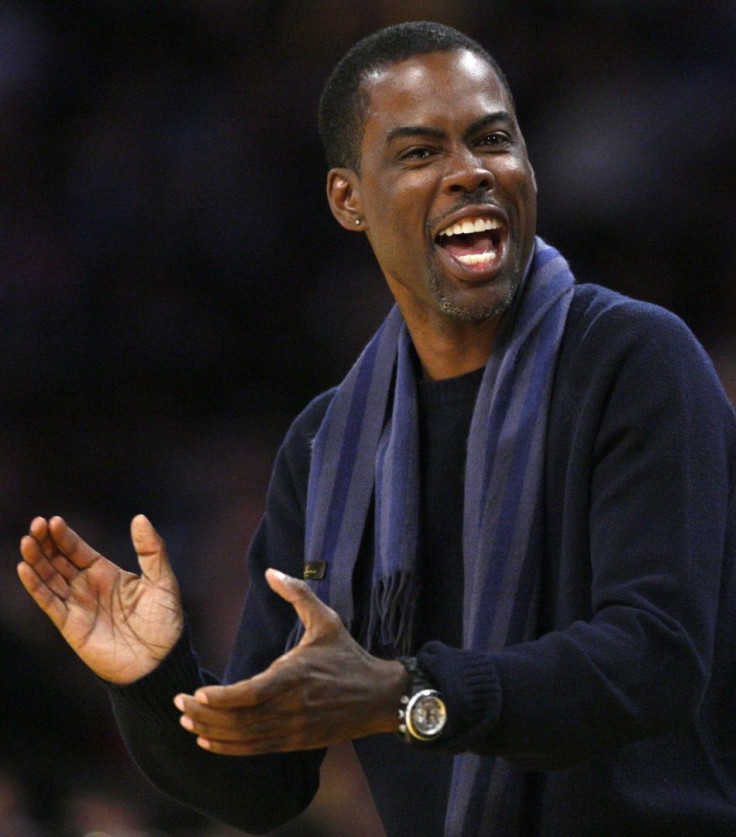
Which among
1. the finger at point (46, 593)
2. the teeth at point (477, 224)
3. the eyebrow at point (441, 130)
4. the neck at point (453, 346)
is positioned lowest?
the finger at point (46, 593)

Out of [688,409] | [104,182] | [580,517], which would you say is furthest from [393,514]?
[104,182]

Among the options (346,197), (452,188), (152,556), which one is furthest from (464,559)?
(346,197)

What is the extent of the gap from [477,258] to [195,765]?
847mm

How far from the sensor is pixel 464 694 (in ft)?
5.92

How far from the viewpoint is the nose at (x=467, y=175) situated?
2389 mm

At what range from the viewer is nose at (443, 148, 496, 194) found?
239 cm

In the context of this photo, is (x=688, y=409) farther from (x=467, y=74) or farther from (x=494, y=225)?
(x=467, y=74)

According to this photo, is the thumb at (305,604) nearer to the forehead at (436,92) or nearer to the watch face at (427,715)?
the watch face at (427,715)

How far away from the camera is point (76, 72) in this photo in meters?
4.45

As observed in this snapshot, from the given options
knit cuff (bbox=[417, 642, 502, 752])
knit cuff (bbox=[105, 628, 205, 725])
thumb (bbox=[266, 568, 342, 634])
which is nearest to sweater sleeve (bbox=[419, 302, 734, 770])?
knit cuff (bbox=[417, 642, 502, 752])

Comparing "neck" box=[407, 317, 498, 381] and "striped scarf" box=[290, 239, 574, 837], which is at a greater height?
"neck" box=[407, 317, 498, 381]

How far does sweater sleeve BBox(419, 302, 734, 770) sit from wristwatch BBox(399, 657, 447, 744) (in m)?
0.01

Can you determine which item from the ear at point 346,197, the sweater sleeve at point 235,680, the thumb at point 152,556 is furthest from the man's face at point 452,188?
the thumb at point 152,556

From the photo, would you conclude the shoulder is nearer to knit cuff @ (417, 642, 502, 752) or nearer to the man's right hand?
knit cuff @ (417, 642, 502, 752)
